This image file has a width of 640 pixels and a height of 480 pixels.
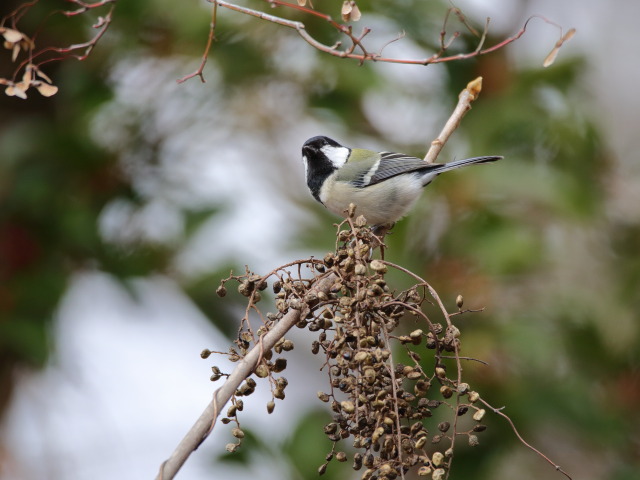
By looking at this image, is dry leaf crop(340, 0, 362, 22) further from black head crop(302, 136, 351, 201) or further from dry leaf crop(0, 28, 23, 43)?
black head crop(302, 136, 351, 201)

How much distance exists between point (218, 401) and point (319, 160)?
80.0 inches

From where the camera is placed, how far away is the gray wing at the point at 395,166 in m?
3.06

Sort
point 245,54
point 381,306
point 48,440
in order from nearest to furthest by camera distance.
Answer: point 381,306, point 245,54, point 48,440

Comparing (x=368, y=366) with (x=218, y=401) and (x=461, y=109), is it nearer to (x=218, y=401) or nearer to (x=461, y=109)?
(x=218, y=401)

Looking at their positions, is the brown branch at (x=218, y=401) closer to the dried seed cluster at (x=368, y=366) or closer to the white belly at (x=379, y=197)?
the dried seed cluster at (x=368, y=366)

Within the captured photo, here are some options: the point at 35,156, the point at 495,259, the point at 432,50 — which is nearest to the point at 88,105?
the point at 35,156

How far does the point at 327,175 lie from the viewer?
3.21m

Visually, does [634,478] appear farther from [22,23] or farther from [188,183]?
[22,23]

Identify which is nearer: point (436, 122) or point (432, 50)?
point (432, 50)

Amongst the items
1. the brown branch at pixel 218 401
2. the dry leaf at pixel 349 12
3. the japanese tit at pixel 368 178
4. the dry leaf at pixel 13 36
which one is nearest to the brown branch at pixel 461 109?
the dry leaf at pixel 349 12

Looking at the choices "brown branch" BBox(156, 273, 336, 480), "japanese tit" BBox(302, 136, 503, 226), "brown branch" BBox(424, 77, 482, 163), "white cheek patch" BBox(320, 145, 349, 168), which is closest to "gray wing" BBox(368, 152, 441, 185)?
"japanese tit" BBox(302, 136, 503, 226)

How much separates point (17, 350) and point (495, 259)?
2.06 metres

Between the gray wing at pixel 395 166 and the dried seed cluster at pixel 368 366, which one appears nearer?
the dried seed cluster at pixel 368 366

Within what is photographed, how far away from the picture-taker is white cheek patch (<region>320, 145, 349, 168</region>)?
3256mm
